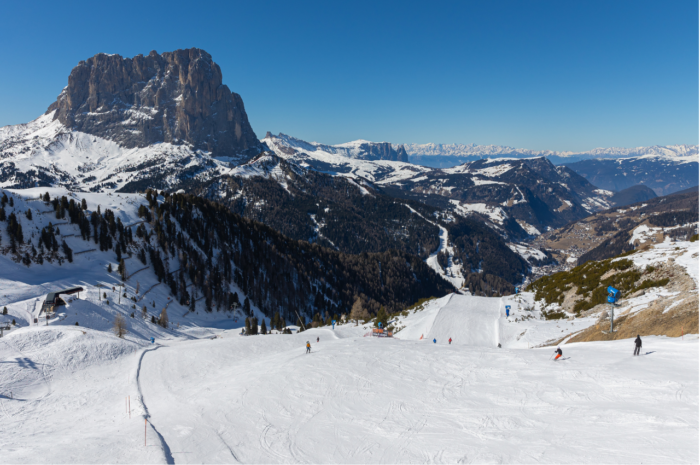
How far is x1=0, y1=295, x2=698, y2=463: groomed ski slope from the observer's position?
1666cm

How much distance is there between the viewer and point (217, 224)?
412 ft

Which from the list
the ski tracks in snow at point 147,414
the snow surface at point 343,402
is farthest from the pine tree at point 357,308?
the ski tracks in snow at point 147,414

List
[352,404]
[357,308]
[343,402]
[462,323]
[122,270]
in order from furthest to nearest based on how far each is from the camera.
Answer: [357,308] < [122,270] < [462,323] < [343,402] < [352,404]

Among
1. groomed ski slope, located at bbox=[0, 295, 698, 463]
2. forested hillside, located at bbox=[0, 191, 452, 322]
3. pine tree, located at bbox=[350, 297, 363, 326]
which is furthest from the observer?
pine tree, located at bbox=[350, 297, 363, 326]

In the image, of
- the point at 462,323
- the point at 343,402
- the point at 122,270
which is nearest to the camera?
the point at 343,402

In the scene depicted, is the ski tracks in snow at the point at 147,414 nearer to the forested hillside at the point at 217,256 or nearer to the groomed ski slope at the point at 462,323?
the groomed ski slope at the point at 462,323

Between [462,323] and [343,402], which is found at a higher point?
[343,402]

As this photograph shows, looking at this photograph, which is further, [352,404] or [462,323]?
[462,323]

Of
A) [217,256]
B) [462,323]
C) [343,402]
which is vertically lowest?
[462,323]

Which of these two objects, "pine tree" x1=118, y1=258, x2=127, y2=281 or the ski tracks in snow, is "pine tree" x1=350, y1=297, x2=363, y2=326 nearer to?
"pine tree" x1=118, y1=258, x2=127, y2=281

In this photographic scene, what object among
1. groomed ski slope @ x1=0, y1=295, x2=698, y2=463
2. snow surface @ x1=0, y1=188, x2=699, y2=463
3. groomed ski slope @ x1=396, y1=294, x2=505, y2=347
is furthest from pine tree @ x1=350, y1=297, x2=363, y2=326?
groomed ski slope @ x1=0, y1=295, x2=698, y2=463

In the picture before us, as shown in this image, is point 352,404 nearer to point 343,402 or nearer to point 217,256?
point 343,402

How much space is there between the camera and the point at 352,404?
2294 cm

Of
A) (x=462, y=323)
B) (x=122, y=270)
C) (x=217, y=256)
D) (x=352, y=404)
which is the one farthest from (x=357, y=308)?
(x=352, y=404)
